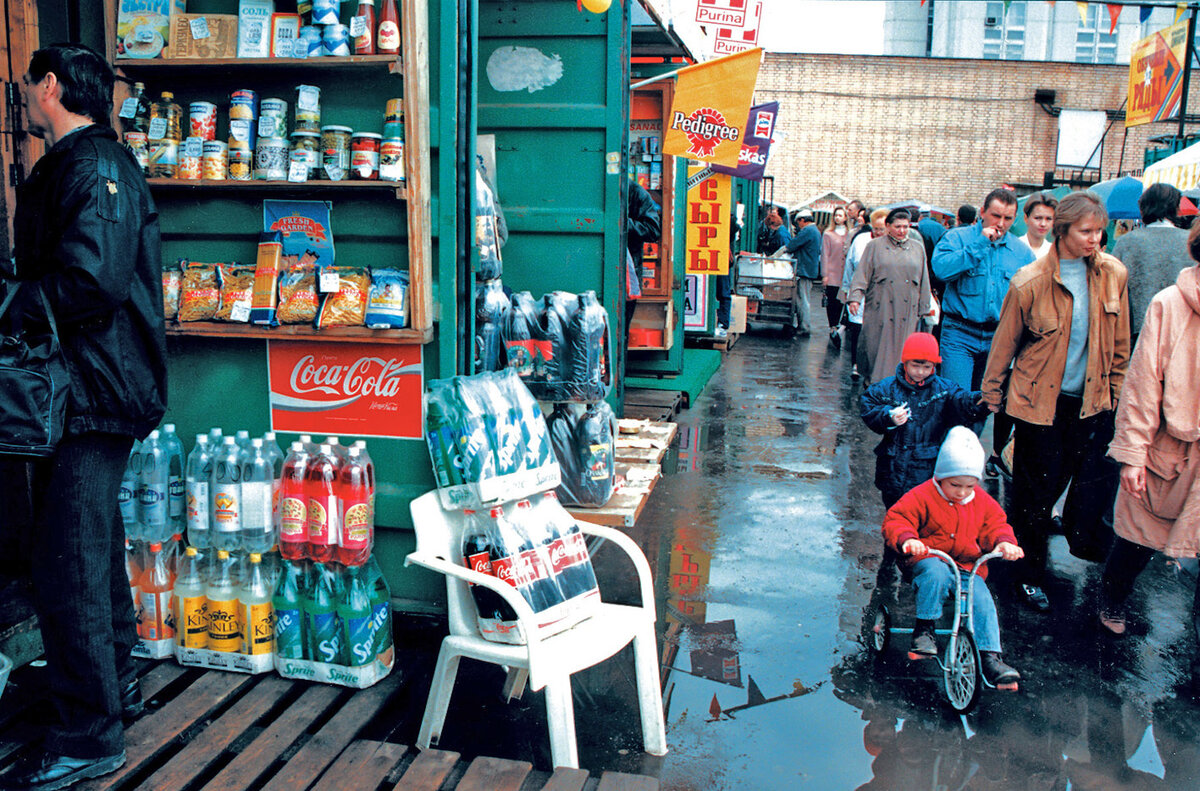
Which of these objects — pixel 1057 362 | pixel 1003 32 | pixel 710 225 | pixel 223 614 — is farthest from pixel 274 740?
pixel 1003 32

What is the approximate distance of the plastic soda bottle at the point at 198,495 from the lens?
3496 millimetres

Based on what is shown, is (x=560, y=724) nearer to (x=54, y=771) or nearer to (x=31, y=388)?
(x=54, y=771)

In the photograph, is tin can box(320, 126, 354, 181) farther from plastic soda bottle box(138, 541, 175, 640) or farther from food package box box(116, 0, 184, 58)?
plastic soda bottle box(138, 541, 175, 640)

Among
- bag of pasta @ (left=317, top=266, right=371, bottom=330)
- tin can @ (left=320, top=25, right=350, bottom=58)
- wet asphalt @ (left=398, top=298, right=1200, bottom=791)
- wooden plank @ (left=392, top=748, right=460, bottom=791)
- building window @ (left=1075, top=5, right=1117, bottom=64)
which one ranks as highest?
building window @ (left=1075, top=5, right=1117, bottom=64)

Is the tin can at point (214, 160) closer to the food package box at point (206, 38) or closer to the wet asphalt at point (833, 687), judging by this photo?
the food package box at point (206, 38)

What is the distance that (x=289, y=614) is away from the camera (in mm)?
3475

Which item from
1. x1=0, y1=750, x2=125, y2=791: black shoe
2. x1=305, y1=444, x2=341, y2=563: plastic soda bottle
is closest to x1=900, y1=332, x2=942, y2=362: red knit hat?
x1=305, y1=444, x2=341, y2=563: plastic soda bottle

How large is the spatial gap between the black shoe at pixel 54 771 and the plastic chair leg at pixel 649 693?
163cm

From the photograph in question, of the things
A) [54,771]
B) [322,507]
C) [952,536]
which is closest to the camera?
[54,771]

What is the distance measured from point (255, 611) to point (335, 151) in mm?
1711

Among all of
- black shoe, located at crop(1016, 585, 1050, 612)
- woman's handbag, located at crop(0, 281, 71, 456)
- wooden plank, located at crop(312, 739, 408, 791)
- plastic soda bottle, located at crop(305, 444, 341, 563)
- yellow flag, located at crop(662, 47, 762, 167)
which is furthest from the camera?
yellow flag, located at crop(662, 47, 762, 167)

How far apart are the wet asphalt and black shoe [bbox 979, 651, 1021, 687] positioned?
0.12 m

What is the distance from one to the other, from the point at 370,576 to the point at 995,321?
14.1 feet

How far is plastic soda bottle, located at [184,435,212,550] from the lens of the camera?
11.5 ft
